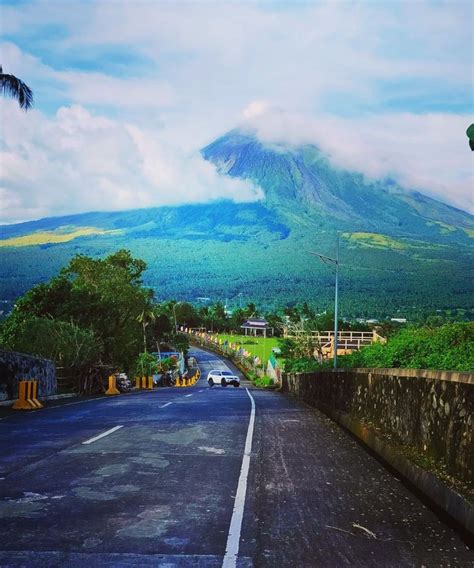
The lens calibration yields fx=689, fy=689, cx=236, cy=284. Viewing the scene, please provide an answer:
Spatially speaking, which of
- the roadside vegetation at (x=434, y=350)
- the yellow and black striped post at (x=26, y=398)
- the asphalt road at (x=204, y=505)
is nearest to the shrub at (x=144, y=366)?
the yellow and black striped post at (x=26, y=398)

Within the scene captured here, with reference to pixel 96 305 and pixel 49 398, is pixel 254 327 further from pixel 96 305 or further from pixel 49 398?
pixel 49 398

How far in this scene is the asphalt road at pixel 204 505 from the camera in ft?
17.9

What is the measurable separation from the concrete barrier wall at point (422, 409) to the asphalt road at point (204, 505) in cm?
61

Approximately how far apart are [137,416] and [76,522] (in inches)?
379

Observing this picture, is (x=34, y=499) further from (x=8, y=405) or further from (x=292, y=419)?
(x=8, y=405)

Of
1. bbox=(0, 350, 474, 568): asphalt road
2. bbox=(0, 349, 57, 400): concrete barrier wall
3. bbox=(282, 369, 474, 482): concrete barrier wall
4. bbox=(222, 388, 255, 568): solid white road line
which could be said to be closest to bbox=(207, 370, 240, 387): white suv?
bbox=(0, 349, 57, 400): concrete barrier wall

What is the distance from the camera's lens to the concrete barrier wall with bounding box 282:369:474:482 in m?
7.29

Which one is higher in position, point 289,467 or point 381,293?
point 381,293

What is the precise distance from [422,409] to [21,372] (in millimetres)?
13962

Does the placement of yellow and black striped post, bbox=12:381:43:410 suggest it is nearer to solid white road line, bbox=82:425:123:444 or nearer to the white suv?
solid white road line, bbox=82:425:123:444

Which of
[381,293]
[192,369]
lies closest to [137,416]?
[192,369]

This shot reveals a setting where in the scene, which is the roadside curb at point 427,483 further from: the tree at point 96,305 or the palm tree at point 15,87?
the tree at point 96,305

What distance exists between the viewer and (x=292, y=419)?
654 inches

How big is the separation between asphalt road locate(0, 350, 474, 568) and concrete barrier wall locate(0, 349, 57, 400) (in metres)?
6.64
